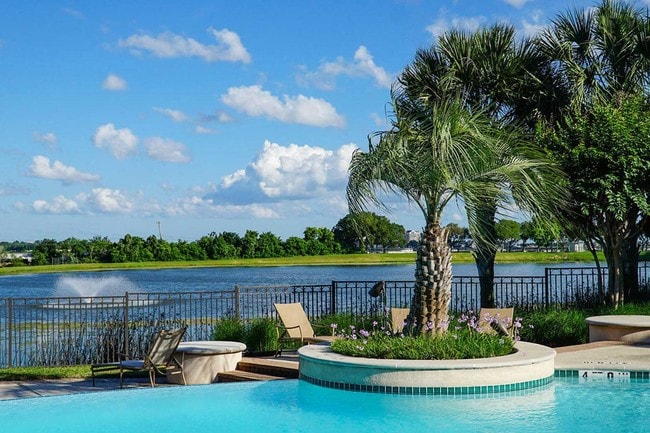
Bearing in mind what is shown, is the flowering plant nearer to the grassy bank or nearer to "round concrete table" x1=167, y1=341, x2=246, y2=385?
"round concrete table" x1=167, y1=341, x2=246, y2=385

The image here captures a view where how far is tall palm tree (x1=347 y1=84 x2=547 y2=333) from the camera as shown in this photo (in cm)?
1067

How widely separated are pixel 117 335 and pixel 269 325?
3.10 metres

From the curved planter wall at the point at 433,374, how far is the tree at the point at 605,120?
655 centimetres

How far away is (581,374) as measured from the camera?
11.2 m

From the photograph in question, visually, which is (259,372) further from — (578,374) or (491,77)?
(491,77)

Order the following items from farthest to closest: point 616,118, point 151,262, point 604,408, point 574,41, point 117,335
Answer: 1. point 151,262
2. point 574,41
3. point 616,118
4. point 117,335
5. point 604,408

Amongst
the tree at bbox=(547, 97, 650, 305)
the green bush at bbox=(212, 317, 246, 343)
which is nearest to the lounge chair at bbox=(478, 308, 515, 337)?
the tree at bbox=(547, 97, 650, 305)

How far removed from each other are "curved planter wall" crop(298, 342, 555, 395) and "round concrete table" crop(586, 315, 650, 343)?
349 cm

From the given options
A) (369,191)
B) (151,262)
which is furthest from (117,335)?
(151,262)

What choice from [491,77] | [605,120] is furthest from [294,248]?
Answer: [605,120]

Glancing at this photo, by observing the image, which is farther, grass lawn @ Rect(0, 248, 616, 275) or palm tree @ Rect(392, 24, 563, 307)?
grass lawn @ Rect(0, 248, 616, 275)

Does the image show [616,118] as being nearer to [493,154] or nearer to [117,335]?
[493,154]

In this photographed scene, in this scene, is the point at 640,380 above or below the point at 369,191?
below

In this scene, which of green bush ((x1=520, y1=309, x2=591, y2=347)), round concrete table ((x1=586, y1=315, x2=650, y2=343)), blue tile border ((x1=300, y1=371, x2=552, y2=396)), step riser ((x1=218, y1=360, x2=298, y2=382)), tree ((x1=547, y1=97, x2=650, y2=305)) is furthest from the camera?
tree ((x1=547, y1=97, x2=650, y2=305))
